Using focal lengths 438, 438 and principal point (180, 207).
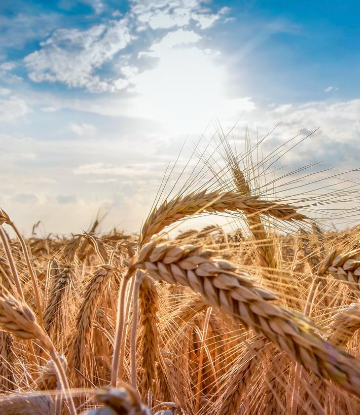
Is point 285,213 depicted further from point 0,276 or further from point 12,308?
point 0,276

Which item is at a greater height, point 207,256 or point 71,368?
point 207,256

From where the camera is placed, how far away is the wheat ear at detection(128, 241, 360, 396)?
94 centimetres

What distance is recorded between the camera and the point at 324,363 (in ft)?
3.09

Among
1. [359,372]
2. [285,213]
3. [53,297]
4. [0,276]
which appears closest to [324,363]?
[359,372]

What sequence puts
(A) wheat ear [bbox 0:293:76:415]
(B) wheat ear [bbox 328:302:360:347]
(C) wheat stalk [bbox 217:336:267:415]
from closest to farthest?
(A) wheat ear [bbox 0:293:76:415], (B) wheat ear [bbox 328:302:360:347], (C) wheat stalk [bbox 217:336:267:415]

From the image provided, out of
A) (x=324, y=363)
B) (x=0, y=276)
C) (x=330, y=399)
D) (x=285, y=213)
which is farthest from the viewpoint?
(x=0, y=276)

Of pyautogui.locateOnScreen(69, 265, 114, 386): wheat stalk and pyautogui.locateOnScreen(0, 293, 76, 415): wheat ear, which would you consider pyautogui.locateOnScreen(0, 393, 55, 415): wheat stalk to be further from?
pyautogui.locateOnScreen(69, 265, 114, 386): wheat stalk

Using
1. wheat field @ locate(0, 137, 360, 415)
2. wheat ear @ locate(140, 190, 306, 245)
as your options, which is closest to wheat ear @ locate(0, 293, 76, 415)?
wheat field @ locate(0, 137, 360, 415)

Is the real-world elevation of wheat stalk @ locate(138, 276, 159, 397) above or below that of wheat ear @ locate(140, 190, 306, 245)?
below

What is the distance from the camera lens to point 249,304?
42.5 inches

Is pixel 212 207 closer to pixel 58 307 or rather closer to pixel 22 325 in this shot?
pixel 22 325

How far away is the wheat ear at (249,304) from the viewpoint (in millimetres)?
935

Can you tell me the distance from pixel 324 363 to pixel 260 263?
1794 mm

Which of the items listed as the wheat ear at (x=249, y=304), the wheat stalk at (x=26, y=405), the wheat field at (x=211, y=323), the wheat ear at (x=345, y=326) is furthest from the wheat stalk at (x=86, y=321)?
the wheat ear at (x=249, y=304)
